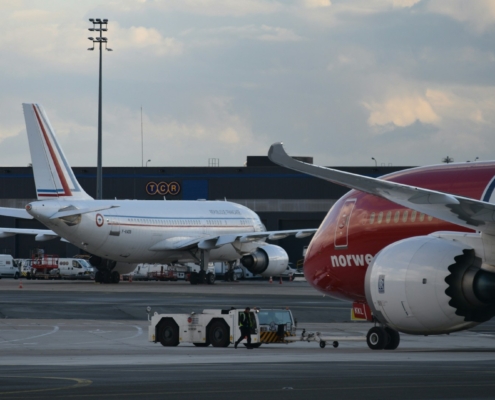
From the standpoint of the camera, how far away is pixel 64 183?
179 feet

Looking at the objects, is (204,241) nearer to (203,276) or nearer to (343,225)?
(203,276)

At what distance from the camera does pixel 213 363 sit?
1719cm

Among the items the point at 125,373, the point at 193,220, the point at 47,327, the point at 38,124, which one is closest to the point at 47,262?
the point at 193,220

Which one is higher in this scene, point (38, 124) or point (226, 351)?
point (38, 124)

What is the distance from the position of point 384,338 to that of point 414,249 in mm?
3889

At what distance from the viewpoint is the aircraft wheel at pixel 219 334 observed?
23812 millimetres

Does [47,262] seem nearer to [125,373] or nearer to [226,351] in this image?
[226,351]

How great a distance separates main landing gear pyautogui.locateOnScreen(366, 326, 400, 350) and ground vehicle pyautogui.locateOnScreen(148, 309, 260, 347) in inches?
139

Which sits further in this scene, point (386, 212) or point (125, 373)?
point (386, 212)

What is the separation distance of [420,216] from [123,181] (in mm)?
67439

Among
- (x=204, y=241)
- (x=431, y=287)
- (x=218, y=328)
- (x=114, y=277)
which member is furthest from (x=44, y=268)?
(x=431, y=287)

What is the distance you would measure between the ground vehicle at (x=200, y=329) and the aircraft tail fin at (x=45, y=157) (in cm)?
3094

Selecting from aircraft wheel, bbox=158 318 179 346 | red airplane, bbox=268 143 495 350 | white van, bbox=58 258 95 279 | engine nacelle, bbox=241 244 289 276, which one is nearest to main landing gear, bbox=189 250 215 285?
Result: engine nacelle, bbox=241 244 289 276

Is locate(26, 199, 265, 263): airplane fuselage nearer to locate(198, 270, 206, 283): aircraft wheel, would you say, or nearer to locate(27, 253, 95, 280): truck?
locate(198, 270, 206, 283): aircraft wheel
